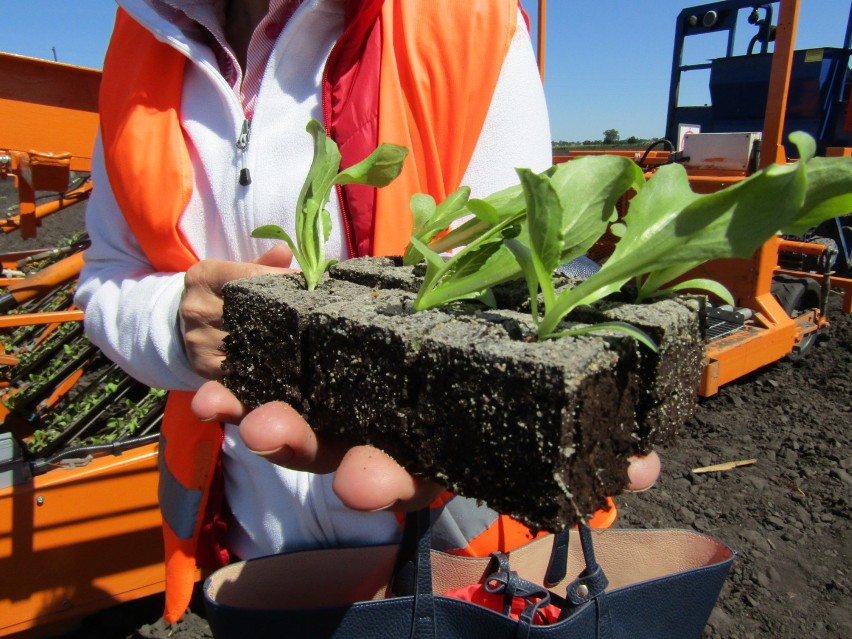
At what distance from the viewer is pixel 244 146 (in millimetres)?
1030

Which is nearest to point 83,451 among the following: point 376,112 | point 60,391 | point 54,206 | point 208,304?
point 60,391

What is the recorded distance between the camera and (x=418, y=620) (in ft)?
2.97

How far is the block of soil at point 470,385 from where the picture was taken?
0.60 meters

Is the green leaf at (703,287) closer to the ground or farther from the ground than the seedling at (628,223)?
closer to the ground

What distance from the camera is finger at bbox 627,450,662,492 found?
74cm

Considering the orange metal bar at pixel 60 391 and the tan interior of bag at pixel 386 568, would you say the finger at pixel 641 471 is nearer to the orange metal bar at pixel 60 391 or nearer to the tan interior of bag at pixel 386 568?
the tan interior of bag at pixel 386 568

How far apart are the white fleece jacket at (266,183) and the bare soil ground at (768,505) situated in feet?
4.62

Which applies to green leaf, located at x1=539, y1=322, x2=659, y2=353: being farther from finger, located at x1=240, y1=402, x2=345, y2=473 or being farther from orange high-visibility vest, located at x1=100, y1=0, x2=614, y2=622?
orange high-visibility vest, located at x1=100, y1=0, x2=614, y2=622

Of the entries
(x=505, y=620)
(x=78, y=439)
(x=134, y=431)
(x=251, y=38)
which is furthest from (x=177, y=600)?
(x=78, y=439)

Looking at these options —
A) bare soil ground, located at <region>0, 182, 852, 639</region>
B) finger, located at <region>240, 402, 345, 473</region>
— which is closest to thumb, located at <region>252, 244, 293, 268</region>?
finger, located at <region>240, 402, 345, 473</region>

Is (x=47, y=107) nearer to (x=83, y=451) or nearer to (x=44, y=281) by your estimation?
(x=44, y=281)

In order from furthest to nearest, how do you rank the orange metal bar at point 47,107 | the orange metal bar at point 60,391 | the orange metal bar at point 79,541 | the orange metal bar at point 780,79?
the orange metal bar at point 780,79 < the orange metal bar at point 60,391 < the orange metal bar at point 47,107 < the orange metal bar at point 79,541

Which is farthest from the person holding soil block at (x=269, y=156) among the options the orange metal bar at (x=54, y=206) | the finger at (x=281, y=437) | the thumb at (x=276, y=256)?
the orange metal bar at (x=54, y=206)

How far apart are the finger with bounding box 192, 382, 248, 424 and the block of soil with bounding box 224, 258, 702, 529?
0.21 ft
